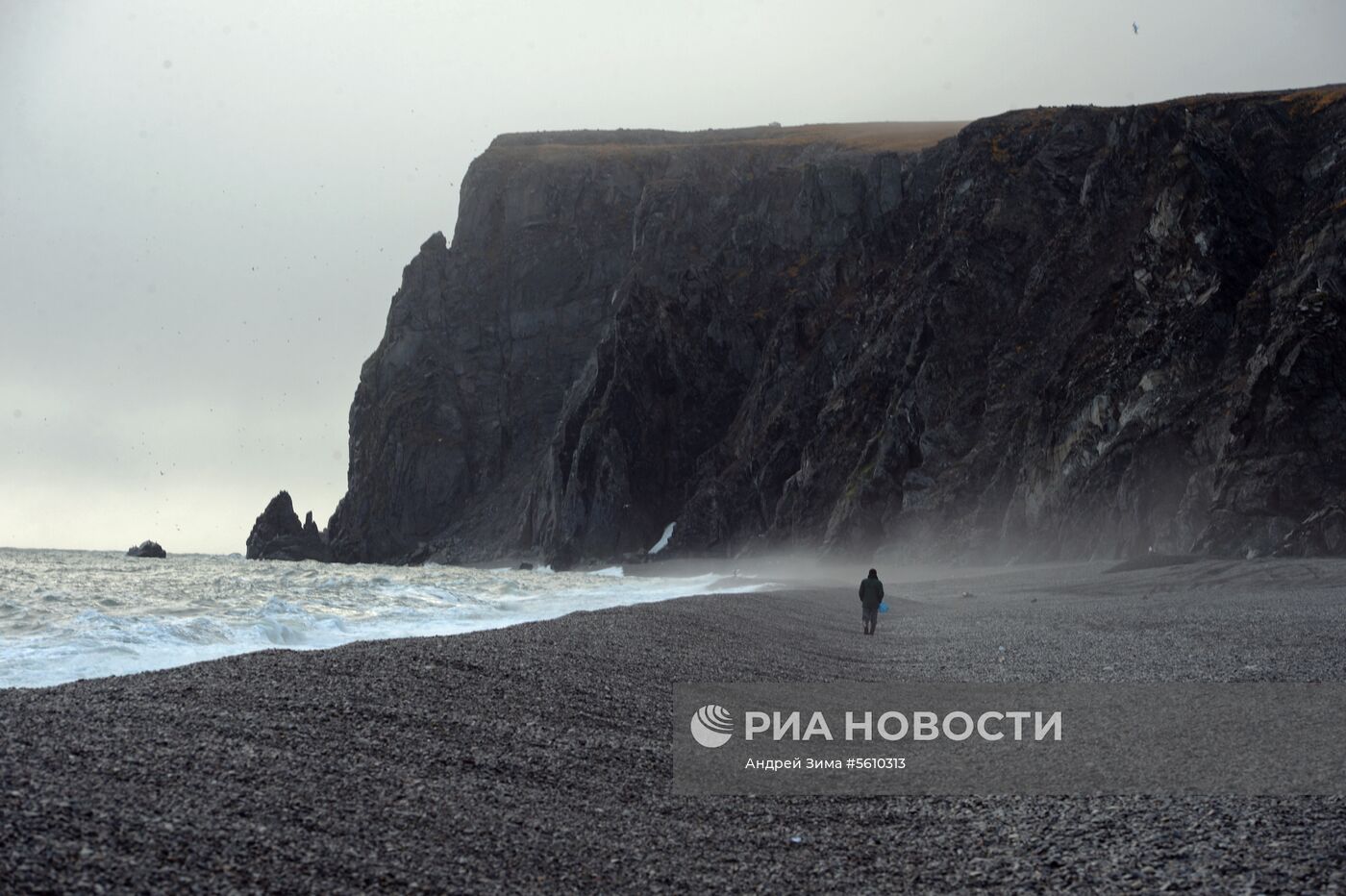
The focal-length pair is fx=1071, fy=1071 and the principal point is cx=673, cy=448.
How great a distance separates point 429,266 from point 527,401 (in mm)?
20453

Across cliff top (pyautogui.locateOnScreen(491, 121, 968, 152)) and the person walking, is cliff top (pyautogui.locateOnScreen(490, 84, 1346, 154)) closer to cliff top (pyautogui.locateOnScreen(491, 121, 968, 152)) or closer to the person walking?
cliff top (pyautogui.locateOnScreen(491, 121, 968, 152))

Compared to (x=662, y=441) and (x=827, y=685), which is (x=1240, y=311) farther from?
(x=662, y=441)

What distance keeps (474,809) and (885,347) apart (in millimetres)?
66831

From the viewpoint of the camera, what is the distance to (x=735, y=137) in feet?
478

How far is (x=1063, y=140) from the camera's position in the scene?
69000mm

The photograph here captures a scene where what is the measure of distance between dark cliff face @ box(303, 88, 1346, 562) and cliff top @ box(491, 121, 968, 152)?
235 centimetres

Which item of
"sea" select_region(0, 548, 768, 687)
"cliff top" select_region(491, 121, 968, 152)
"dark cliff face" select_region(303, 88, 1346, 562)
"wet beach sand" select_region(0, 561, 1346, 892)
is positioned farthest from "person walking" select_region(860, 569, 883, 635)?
"cliff top" select_region(491, 121, 968, 152)

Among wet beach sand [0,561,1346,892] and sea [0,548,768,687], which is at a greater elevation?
sea [0,548,768,687]

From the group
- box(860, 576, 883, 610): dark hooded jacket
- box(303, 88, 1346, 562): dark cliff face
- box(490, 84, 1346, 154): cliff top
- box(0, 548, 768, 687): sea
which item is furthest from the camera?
box(490, 84, 1346, 154): cliff top

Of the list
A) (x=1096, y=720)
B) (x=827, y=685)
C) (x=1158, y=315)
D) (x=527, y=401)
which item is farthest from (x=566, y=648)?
(x=527, y=401)

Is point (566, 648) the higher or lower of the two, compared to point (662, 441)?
lower

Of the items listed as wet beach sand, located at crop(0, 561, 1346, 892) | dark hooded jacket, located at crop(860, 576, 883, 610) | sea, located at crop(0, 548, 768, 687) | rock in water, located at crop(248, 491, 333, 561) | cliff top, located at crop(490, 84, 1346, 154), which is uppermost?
cliff top, located at crop(490, 84, 1346, 154)

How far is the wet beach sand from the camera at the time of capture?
6.27m

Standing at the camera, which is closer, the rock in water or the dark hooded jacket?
the dark hooded jacket
